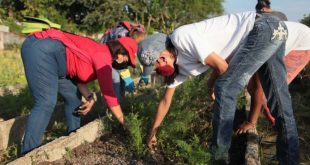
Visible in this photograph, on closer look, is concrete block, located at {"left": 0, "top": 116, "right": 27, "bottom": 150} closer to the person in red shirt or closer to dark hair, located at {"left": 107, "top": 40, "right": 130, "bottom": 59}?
the person in red shirt

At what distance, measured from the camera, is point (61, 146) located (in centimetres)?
359

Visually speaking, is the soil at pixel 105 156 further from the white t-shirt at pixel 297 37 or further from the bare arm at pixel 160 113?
the white t-shirt at pixel 297 37

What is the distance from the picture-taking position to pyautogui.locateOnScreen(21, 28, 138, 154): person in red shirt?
3.52 metres

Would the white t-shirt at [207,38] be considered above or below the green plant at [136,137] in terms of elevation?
above

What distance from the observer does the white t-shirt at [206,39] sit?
2865 millimetres

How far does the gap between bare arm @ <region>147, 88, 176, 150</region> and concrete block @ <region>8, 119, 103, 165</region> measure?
713 mm

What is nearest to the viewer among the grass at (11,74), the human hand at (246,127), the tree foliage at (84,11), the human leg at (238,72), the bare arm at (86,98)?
the human leg at (238,72)

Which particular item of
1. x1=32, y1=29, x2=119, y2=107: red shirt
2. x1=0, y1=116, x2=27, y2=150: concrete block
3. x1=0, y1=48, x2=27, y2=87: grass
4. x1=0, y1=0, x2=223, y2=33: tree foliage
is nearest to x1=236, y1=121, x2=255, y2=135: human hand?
x1=32, y1=29, x2=119, y2=107: red shirt

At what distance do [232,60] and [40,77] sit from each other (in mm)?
1650

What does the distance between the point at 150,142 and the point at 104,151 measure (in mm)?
488

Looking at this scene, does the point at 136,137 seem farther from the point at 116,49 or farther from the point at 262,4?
the point at 262,4

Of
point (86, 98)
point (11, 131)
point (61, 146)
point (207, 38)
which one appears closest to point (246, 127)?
point (207, 38)

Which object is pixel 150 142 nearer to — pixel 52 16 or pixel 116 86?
pixel 116 86

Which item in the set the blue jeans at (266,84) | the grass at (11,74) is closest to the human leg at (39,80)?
the blue jeans at (266,84)
